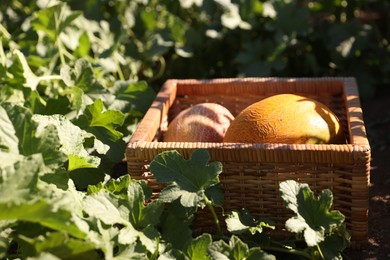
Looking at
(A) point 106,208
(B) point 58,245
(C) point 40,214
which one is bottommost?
(A) point 106,208

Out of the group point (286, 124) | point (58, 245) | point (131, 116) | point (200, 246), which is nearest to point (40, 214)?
point (58, 245)

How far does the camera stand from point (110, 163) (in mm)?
2586

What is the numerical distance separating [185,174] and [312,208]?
1.31ft

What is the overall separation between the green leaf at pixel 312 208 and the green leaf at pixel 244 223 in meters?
0.12

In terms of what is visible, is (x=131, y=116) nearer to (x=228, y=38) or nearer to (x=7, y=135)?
(x=7, y=135)

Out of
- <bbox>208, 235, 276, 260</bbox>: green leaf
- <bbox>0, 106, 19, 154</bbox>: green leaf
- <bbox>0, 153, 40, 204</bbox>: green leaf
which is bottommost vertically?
<bbox>208, 235, 276, 260</bbox>: green leaf

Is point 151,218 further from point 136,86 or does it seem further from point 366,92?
point 366,92

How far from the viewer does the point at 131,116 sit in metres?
2.87

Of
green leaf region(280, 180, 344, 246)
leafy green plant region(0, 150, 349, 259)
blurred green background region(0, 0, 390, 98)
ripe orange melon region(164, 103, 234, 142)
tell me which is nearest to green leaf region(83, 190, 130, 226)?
leafy green plant region(0, 150, 349, 259)

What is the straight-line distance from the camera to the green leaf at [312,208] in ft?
6.31

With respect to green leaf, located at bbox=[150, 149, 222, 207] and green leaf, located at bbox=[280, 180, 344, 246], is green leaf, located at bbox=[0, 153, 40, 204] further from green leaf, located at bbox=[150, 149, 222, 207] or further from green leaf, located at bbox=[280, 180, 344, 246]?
green leaf, located at bbox=[280, 180, 344, 246]

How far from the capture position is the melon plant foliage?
177cm

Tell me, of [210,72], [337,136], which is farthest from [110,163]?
[210,72]

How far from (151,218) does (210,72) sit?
2.00 meters
